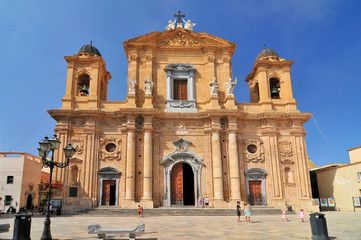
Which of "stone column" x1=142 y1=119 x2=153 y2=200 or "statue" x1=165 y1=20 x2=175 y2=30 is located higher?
"statue" x1=165 y1=20 x2=175 y2=30

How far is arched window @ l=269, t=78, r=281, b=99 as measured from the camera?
3216 centimetres

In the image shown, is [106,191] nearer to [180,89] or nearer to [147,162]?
[147,162]

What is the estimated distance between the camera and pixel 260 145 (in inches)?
1163

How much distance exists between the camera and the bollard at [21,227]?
1088 centimetres

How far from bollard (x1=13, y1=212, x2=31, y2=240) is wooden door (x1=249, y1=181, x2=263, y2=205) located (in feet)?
68.9

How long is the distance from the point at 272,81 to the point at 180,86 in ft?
33.0

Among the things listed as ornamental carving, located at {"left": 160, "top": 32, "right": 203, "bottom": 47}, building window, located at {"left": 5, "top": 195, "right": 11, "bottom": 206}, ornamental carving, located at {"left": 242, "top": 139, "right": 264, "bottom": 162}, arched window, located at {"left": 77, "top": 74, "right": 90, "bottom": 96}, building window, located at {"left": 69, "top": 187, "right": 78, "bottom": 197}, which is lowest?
building window, located at {"left": 5, "top": 195, "right": 11, "bottom": 206}

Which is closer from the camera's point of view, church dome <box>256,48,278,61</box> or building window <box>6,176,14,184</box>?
church dome <box>256,48,278,61</box>

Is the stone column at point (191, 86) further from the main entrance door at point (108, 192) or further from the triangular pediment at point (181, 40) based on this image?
the main entrance door at point (108, 192)

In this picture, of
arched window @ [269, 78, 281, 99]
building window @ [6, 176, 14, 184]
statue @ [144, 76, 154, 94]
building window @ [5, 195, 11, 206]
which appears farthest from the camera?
building window @ [6, 176, 14, 184]

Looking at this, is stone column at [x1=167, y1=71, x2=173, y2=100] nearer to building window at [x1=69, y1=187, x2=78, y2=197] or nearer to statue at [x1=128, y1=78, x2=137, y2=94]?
statue at [x1=128, y1=78, x2=137, y2=94]

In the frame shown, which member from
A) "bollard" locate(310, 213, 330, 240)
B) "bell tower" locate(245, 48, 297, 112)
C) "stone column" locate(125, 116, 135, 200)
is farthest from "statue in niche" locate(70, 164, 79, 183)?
"bollard" locate(310, 213, 330, 240)

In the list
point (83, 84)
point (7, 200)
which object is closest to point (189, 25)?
point (83, 84)

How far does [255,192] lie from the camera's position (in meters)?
28.5
